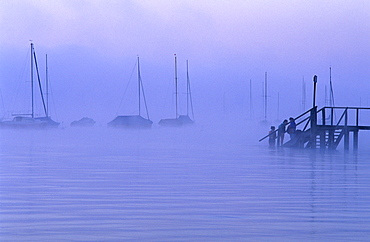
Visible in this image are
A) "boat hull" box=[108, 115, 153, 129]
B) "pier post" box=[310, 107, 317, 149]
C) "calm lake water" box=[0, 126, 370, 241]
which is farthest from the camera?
"boat hull" box=[108, 115, 153, 129]

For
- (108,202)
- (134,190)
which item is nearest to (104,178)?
(134,190)

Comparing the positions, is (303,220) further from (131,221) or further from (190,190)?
(190,190)

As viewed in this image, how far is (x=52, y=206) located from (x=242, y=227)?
3.74 m

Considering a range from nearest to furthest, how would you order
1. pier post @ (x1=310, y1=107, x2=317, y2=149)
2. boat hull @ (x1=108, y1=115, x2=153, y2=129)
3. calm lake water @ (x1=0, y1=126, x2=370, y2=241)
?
calm lake water @ (x1=0, y1=126, x2=370, y2=241)
pier post @ (x1=310, y1=107, x2=317, y2=149)
boat hull @ (x1=108, y1=115, x2=153, y2=129)

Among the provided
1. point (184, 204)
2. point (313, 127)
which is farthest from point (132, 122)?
point (184, 204)

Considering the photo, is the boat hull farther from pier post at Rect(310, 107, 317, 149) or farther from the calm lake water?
the calm lake water

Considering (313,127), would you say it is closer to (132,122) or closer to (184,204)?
(184,204)

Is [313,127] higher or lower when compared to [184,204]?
higher

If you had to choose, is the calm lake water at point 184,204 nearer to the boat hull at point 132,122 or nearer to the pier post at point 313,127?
the pier post at point 313,127

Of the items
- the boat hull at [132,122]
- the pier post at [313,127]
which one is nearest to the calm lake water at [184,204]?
the pier post at [313,127]

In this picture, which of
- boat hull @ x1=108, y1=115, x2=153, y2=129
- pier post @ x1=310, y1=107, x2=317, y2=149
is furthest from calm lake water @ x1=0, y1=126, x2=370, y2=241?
boat hull @ x1=108, y1=115, x2=153, y2=129

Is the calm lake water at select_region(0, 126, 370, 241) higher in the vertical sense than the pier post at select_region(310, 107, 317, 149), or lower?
lower

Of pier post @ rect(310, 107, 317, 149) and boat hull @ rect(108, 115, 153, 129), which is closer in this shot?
pier post @ rect(310, 107, 317, 149)

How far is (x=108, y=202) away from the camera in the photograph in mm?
12312
